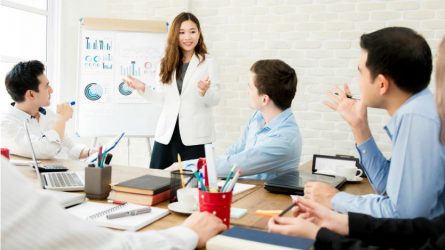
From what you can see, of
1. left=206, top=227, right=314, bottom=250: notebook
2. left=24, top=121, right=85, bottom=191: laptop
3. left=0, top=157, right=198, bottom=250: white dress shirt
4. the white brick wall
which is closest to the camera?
left=0, top=157, right=198, bottom=250: white dress shirt

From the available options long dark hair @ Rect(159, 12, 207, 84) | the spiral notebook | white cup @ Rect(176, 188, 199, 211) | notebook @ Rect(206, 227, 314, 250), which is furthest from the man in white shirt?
long dark hair @ Rect(159, 12, 207, 84)

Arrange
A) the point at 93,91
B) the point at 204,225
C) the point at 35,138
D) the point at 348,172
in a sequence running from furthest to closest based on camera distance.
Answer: the point at 93,91, the point at 35,138, the point at 348,172, the point at 204,225

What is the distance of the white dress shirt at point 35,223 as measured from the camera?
627 millimetres

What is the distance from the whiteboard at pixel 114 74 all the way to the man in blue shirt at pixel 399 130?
2.56 metres

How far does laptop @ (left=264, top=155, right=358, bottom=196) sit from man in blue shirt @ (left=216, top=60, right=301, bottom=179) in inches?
3.9

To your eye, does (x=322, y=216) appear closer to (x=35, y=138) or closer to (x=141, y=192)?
(x=141, y=192)

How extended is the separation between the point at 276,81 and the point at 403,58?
2.84 feet

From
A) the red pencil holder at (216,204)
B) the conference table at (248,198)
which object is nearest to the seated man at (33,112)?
the conference table at (248,198)

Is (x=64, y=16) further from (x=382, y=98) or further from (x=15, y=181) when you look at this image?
(x=15, y=181)

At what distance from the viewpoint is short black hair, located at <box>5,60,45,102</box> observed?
2598mm

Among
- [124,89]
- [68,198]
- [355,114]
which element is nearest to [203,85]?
[124,89]

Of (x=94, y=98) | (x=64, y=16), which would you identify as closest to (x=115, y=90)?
(x=94, y=98)

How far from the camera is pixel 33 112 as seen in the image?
8.59ft

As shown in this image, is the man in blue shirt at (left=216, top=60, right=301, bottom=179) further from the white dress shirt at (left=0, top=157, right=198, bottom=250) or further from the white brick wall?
the white brick wall
